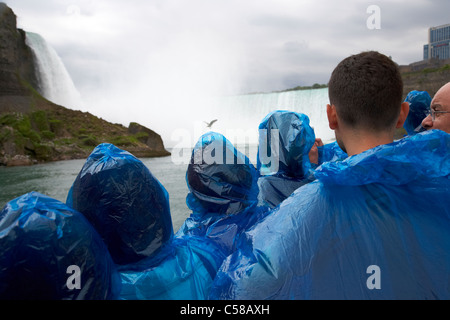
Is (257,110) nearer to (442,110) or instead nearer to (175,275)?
(442,110)

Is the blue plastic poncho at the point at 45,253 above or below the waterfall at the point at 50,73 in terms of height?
below

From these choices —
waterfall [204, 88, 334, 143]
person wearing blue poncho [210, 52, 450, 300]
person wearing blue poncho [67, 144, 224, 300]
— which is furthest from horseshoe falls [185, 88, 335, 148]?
person wearing blue poncho [210, 52, 450, 300]

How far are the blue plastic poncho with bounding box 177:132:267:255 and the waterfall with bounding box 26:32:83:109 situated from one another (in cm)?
2870

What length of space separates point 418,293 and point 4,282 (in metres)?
1.00

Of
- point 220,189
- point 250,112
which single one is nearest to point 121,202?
point 220,189

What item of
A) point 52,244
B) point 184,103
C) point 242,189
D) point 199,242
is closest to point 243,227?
point 242,189

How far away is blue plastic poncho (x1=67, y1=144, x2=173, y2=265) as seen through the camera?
3.77 ft

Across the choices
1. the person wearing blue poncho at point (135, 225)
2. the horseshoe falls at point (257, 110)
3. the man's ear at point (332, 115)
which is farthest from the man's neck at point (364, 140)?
the horseshoe falls at point (257, 110)

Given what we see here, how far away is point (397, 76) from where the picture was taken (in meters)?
0.97

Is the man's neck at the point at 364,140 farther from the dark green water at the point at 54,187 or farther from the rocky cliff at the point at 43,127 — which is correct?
the rocky cliff at the point at 43,127

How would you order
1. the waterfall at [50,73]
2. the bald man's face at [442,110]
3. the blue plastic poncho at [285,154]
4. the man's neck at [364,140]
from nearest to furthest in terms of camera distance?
the man's neck at [364,140], the bald man's face at [442,110], the blue plastic poncho at [285,154], the waterfall at [50,73]

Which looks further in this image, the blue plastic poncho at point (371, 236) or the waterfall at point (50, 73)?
the waterfall at point (50, 73)

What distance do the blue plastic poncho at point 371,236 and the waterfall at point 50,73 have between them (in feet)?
97.4

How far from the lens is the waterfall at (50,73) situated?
26.6 meters
